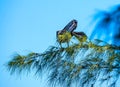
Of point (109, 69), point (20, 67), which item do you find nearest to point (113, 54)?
point (109, 69)

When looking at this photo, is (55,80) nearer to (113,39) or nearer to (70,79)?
(70,79)

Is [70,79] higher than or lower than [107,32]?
lower

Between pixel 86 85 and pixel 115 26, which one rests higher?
pixel 115 26

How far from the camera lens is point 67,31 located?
51.8 inches

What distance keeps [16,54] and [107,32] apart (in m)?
0.33

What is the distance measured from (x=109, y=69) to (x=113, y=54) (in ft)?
0.16

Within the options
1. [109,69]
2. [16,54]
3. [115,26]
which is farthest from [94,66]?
[16,54]

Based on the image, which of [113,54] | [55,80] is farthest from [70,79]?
[113,54]

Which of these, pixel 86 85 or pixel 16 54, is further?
pixel 16 54

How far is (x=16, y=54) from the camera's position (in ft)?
4.85

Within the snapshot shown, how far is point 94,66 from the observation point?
1.31 m

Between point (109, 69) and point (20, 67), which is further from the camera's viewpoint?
point (20, 67)

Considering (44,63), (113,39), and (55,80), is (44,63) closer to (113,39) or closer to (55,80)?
(55,80)

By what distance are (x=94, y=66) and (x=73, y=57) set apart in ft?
0.24
